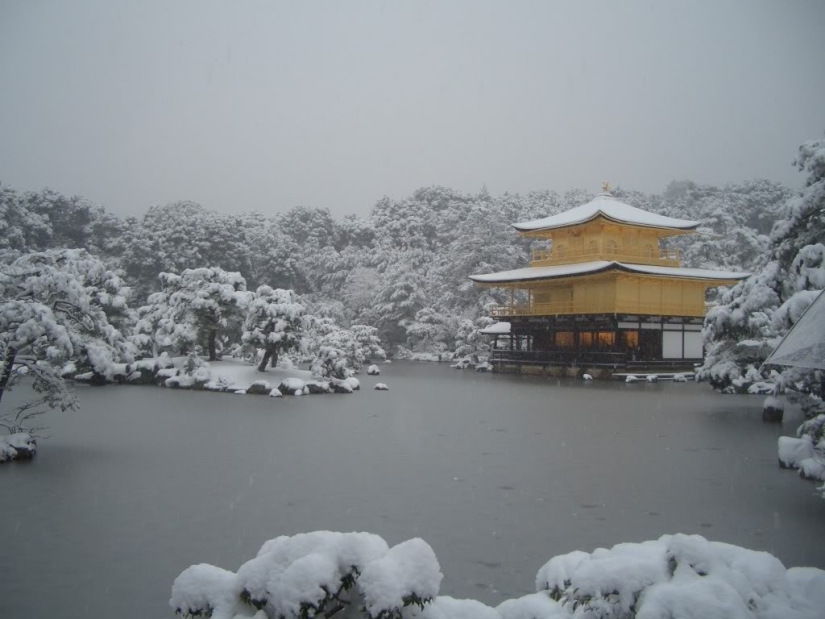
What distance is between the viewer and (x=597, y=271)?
90.8 feet

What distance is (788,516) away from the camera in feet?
21.9

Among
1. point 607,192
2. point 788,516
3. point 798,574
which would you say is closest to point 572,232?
point 607,192

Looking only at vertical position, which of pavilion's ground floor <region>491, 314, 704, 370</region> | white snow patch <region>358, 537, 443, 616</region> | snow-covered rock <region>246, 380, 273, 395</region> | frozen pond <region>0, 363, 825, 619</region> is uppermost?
pavilion's ground floor <region>491, 314, 704, 370</region>

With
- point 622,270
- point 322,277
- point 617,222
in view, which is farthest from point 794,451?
point 322,277

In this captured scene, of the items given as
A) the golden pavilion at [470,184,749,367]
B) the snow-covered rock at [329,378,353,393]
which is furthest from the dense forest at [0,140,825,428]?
the golden pavilion at [470,184,749,367]

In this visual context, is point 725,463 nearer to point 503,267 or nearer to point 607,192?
point 607,192

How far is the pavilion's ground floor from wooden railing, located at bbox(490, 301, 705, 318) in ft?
0.84

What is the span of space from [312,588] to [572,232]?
3156 cm

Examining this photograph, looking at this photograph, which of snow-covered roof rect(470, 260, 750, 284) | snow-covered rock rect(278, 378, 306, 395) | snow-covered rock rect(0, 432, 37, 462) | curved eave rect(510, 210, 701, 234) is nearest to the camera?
snow-covered rock rect(0, 432, 37, 462)

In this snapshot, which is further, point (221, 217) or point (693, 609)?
point (221, 217)

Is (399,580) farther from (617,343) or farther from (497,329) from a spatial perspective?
(497,329)

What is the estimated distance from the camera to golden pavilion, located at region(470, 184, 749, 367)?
28.2m

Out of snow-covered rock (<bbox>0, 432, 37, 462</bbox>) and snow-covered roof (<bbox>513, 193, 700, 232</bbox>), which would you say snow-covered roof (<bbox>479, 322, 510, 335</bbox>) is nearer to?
snow-covered roof (<bbox>513, 193, 700, 232</bbox>)

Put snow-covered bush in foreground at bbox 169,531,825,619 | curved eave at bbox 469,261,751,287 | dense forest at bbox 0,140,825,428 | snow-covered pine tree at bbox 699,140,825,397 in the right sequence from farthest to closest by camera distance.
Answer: curved eave at bbox 469,261,751,287, dense forest at bbox 0,140,825,428, snow-covered pine tree at bbox 699,140,825,397, snow-covered bush in foreground at bbox 169,531,825,619
